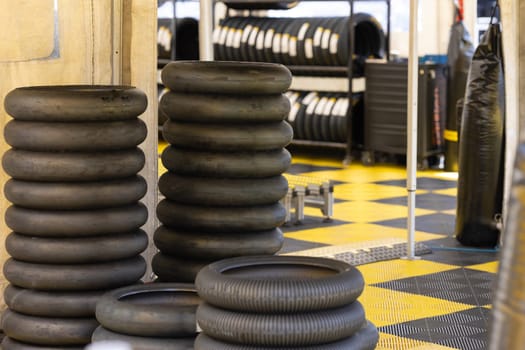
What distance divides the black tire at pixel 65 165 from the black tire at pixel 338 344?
820 mm

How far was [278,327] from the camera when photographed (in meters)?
2.65

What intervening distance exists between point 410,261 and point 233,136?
85.5 inches

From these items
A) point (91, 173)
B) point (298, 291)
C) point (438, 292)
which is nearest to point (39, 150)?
point (91, 173)

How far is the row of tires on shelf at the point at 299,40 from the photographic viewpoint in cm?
997

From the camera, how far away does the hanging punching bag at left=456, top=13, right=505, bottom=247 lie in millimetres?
5824

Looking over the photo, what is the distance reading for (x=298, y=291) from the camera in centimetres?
268

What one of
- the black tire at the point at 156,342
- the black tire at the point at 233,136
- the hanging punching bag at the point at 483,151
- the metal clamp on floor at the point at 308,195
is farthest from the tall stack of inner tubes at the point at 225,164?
the metal clamp on floor at the point at 308,195

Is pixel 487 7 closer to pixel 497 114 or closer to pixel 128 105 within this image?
pixel 497 114

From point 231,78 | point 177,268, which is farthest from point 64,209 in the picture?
point 231,78

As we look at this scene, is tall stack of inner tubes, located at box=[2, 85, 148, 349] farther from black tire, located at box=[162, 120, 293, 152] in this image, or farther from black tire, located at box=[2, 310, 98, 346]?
black tire, located at box=[162, 120, 293, 152]

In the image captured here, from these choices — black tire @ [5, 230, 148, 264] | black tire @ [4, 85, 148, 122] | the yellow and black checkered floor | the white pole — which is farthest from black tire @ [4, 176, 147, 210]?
the white pole

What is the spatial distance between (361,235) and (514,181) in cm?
516

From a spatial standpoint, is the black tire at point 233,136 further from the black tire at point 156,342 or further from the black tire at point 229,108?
the black tire at point 156,342

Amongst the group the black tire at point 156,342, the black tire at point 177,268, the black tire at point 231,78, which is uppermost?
the black tire at point 231,78
